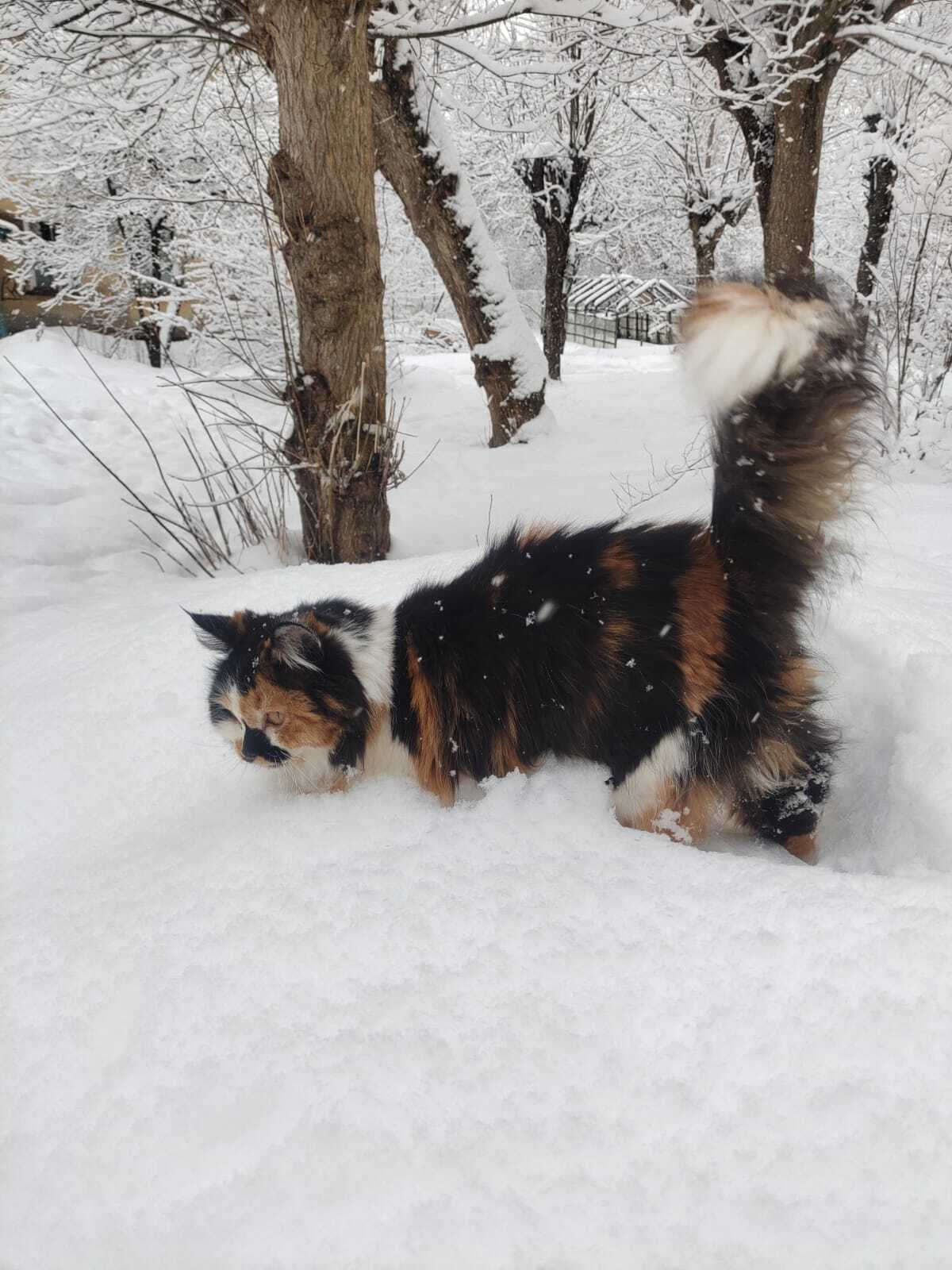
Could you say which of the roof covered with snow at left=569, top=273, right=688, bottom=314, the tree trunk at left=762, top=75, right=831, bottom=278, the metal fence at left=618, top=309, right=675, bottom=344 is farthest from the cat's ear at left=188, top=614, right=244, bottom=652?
the metal fence at left=618, top=309, right=675, bottom=344

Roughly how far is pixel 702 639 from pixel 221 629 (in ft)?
4.09

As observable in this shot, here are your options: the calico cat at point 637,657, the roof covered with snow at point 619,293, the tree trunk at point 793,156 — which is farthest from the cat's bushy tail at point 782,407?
the roof covered with snow at point 619,293

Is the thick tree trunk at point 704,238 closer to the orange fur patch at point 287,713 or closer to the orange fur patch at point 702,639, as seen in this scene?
the orange fur patch at point 702,639

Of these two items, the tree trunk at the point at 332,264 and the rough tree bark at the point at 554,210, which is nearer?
the tree trunk at the point at 332,264

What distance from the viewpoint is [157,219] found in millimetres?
14336

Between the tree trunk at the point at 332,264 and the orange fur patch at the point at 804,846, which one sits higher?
the tree trunk at the point at 332,264

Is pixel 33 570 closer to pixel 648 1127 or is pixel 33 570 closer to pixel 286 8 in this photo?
pixel 286 8

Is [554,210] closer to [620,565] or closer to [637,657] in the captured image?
[620,565]

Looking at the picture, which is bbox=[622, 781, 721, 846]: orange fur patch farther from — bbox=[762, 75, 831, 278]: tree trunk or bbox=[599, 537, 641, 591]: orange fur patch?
bbox=[762, 75, 831, 278]: tree trunk

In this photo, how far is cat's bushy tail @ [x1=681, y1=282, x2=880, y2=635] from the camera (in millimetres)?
1608

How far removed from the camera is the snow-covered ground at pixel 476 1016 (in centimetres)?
107

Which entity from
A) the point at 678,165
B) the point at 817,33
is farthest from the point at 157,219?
the point at 817,33

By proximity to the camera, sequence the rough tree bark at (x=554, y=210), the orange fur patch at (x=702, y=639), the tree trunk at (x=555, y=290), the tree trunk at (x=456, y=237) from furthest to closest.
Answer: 1. the tree trunk at (x=555, y=290)
2. the rough tree bark at (x=554, y=210)
3. the tree trunk at (x=456, y=237)
4. the orange fur patch at (x=702, y=639)

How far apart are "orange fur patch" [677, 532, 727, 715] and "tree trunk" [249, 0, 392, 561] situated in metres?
2.56
